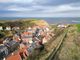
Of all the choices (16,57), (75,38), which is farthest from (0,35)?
(75,38)

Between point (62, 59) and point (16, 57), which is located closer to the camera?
point (62, 59)

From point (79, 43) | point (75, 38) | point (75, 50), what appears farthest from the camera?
point (75, 38)

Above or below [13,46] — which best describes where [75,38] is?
above

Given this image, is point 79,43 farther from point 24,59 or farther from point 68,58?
point 24,59

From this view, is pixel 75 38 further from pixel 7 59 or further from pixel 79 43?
pixel 7 59

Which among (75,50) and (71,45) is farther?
(71,45)

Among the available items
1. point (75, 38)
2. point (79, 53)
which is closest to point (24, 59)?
point (75, 38)

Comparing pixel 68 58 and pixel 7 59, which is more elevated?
pixel 68 58

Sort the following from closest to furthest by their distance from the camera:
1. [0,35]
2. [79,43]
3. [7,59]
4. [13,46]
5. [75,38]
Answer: [79,43], [75,38], [7,59], [13,46], [0,35]

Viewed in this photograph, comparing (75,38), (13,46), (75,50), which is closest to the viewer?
(75,50)
